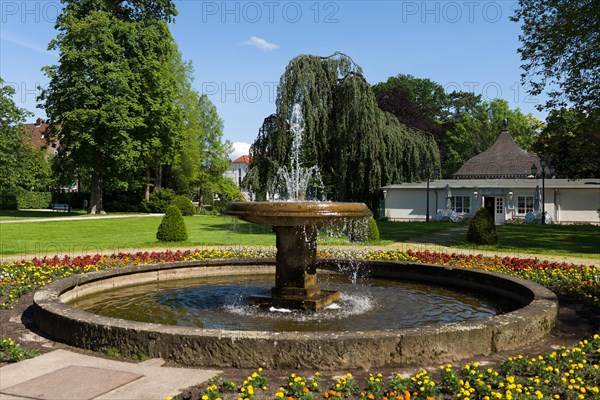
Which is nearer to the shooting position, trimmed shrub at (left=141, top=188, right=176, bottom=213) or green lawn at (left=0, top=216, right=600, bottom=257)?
green lawn at (left=0, top=216, right=600, bottom=257)

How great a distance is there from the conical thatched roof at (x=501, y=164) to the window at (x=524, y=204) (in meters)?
8.41

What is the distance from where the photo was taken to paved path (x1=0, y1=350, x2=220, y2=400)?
13.6 ft

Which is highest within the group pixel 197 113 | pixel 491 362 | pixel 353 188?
pixel 197 113

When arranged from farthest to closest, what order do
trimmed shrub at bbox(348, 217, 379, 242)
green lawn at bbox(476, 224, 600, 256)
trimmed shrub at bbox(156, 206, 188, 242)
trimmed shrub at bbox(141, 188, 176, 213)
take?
trimmed shrub at bbox(141, 188, 176, 213), trimmed shrub at bbox(348, 217, 379, 242), trimmed shrub at bbox(156, 206, 188, 242), green lawn at bbox(476, 224, 600, 256)

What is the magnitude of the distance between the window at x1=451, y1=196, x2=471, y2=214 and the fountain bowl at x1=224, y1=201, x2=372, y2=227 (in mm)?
33623

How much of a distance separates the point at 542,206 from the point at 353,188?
15.5m

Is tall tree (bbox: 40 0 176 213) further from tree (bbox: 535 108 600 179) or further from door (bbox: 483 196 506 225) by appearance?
tree (bbox: 535 108 600 179)

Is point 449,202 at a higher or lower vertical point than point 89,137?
lower

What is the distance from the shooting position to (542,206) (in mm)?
35781

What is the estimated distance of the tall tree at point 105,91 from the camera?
35125 millimetres

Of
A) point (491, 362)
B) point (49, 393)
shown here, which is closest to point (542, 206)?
point (491, 362)

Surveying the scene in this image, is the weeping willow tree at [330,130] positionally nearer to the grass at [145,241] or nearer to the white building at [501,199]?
the grass at [145,241]

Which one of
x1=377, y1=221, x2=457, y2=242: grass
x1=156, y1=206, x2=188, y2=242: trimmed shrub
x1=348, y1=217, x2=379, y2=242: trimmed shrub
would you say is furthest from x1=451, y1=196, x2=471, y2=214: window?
x1=156, y1=206, x2=188, y2=242: trimmed shrub

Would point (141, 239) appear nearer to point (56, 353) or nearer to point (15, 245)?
point (15, 245)
